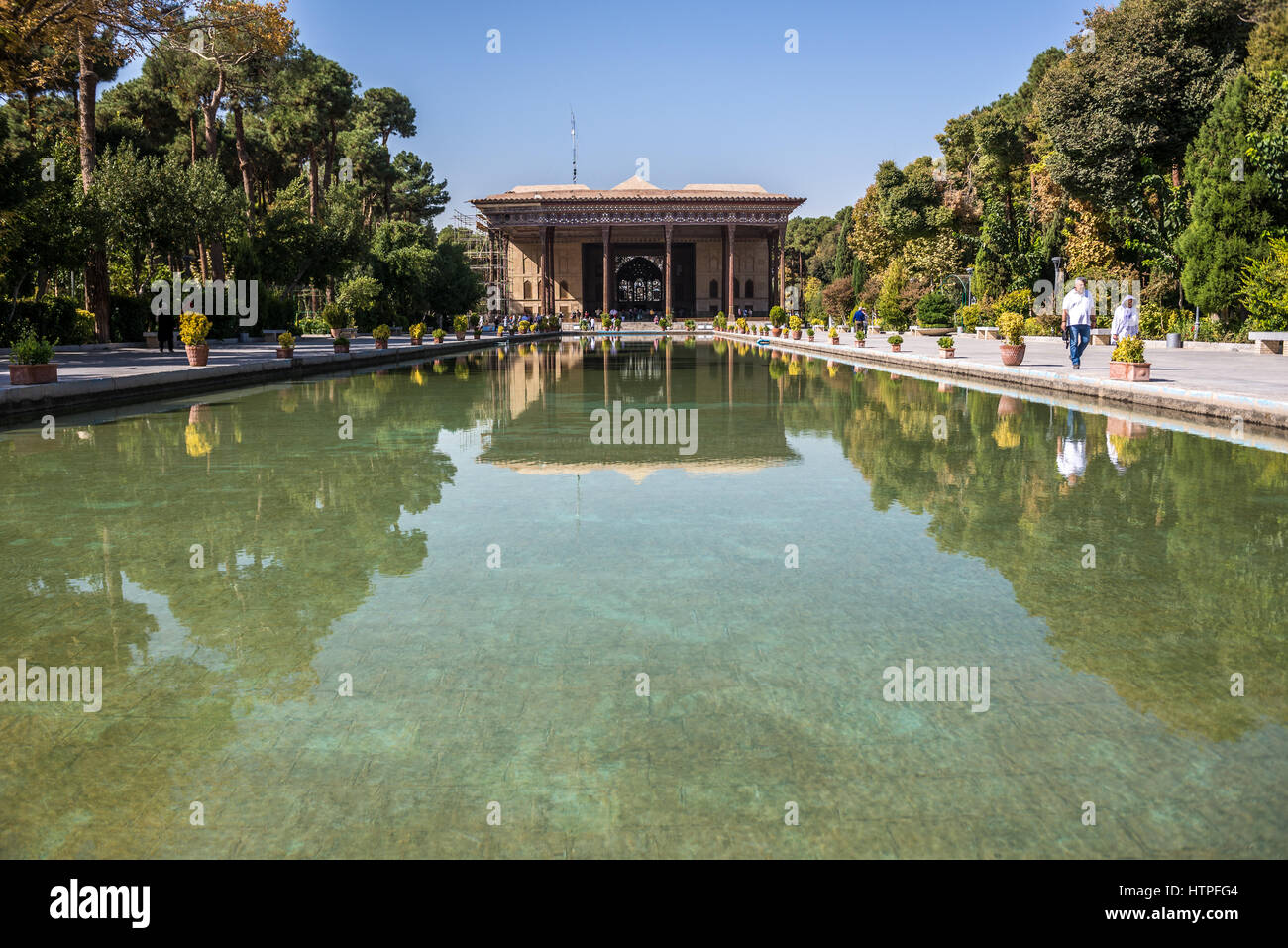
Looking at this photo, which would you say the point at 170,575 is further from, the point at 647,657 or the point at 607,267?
the point at 607,267

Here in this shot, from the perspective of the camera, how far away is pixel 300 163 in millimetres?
55031

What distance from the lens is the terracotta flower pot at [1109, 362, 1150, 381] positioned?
1536 cm

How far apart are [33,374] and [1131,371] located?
1600cm

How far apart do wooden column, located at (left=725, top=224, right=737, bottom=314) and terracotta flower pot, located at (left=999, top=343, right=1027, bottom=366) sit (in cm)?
4781

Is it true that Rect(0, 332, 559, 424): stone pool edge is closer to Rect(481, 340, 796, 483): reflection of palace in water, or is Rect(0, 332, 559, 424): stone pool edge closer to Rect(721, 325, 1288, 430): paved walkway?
Rect(481, 340, 796, 483): reflection of palace in water

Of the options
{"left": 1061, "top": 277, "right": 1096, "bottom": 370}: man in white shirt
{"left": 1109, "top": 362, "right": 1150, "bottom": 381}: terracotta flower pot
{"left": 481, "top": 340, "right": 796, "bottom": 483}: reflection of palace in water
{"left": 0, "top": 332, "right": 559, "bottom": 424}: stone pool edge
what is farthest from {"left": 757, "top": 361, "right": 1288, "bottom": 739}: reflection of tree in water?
{"left": 0, "top": 332, "right": 559, "bottom": 424}: stone pool edge

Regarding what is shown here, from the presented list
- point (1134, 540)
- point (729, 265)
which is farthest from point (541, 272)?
point (1134, 540)

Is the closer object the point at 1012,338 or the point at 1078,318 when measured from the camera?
the point at 1078,318

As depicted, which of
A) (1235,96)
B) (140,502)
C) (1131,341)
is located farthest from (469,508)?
(1235,96)

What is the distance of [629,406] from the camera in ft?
48.5

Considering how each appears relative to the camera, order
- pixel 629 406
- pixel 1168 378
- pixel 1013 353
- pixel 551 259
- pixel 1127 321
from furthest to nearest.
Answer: pixel 551 259, pixel 1013 353, pixel 1127 321, pixel 1168 378, pixel 629 406

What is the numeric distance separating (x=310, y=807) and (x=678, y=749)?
104 cm

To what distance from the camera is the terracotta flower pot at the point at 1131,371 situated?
15359 millimetres

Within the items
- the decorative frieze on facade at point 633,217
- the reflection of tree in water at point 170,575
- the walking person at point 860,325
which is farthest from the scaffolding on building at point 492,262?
the reflection of tree in water at point 170,575
